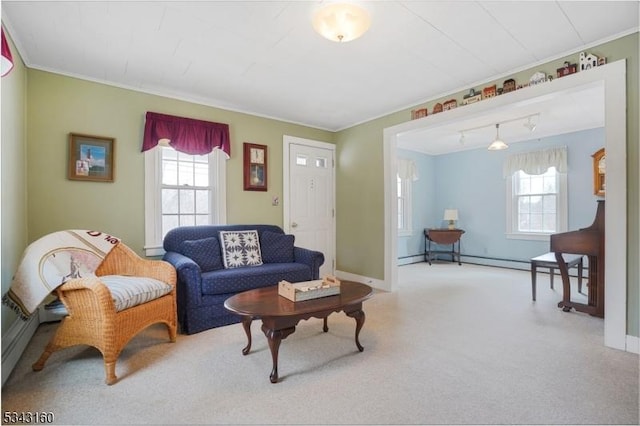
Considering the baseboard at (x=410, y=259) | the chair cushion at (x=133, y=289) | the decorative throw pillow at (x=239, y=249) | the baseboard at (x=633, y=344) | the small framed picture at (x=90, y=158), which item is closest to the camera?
the chair cushion at (x=133, y=289)

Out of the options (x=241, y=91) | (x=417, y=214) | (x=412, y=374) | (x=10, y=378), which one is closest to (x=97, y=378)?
(x=10, y=378)

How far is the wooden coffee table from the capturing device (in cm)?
192

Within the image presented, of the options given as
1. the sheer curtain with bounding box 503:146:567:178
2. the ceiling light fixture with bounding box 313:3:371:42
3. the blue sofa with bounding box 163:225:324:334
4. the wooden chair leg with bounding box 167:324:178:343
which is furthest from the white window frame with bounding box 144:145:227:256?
the sheer curtain with bounding box 503:146:567:178

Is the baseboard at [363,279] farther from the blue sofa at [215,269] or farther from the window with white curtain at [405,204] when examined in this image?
the window with white curtain at [405,204]

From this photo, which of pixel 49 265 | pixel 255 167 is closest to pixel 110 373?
pixel 49 265

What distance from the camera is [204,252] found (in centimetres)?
314

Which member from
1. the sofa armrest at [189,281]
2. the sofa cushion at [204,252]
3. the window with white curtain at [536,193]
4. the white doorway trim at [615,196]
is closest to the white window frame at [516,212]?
the window with white curtain at [536,193]

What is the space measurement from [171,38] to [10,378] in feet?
8.22

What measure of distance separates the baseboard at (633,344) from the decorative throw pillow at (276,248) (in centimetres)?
298

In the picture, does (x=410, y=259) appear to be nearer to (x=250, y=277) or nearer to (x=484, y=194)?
(x=484, y=194)

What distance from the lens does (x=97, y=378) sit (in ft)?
6.40

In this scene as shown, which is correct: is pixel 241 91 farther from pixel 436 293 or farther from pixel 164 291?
pixel 436 293

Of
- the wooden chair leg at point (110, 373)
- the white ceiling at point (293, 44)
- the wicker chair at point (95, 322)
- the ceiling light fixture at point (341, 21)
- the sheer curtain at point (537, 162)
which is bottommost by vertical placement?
the wooden chair leg at point (110, 373)

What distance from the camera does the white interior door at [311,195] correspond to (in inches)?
177
